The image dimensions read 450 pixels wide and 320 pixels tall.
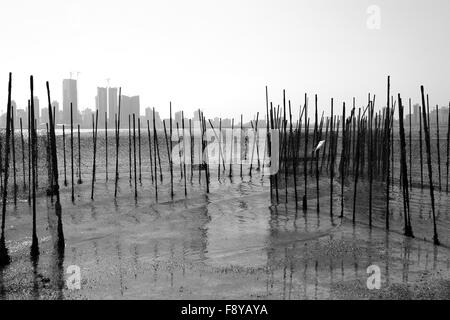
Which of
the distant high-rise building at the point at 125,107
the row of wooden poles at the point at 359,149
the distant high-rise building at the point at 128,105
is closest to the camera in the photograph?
the row of wooden poles at the point at 359,149

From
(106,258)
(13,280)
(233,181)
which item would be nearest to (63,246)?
(106,258)

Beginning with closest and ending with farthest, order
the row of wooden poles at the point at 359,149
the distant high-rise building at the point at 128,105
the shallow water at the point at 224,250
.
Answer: the shallow water at the point at 224,250
the row of wooden poles at the point at 359,149
the distant high-rise building at the point at 128,105

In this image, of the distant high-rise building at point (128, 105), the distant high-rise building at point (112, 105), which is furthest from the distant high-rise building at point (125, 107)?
the distant high-rise building at point (112, 105)

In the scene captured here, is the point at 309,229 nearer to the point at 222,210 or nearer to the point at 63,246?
the point at 222,210

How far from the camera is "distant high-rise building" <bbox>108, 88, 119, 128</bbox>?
106m

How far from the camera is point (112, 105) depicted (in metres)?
110

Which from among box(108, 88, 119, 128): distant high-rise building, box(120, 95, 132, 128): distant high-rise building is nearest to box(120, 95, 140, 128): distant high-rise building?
box(120, 95, 132, 128): distant high-rise building

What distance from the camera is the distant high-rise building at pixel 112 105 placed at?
105506 millimetres

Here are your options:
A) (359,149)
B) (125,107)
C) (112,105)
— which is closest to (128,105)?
(125,107)

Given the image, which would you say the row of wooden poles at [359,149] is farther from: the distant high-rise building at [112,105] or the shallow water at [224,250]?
the distant high-rise building at [112,105]

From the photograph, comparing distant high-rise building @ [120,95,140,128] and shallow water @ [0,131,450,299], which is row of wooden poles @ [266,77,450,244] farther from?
distant high-rise building @ [120,95,140,128]

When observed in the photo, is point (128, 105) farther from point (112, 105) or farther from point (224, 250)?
point (224, 250)
